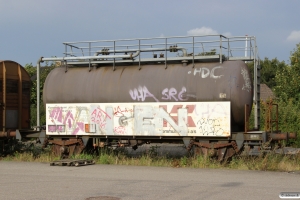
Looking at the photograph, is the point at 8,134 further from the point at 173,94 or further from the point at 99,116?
the point at 173,94

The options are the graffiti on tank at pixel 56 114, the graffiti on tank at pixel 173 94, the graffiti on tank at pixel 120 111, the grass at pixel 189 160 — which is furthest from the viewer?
the graffiti on tank at pixel 56 114

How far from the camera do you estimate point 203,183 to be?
40.9 feet

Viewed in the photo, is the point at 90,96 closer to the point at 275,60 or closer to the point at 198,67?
the point at 198,67

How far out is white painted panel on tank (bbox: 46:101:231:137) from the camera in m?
16.9

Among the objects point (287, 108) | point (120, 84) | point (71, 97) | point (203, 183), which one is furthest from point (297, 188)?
point (287, 108)

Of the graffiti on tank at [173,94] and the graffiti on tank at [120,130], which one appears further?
the graffiti on tank at [120,130]

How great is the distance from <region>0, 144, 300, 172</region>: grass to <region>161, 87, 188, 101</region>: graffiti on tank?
2.04 m

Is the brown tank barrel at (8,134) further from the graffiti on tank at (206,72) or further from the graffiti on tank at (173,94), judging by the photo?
the graffiti on tank at (206,72)

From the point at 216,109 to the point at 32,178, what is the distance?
6.54 metres

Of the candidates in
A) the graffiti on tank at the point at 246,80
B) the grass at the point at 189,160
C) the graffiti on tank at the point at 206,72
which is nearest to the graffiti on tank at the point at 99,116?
the grass at the point at 189,160

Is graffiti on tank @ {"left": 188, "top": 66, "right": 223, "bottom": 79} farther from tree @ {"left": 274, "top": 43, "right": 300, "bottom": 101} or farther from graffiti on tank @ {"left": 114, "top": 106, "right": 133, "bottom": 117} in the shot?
tree @ {"left": 274, "top": 43, "right": 300, "bottom": 101}

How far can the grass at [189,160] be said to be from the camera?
15.7 metres

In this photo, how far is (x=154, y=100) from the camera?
17.6 meters

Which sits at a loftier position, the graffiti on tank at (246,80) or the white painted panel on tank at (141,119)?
the graffiti on tank at (246,80)
